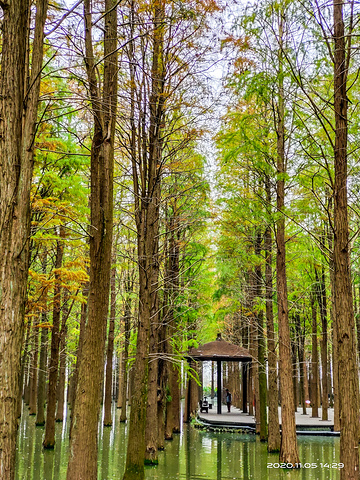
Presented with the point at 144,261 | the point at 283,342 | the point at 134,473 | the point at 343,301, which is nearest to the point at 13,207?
the point at 343,301

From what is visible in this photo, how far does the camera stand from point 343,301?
6477 millimetres

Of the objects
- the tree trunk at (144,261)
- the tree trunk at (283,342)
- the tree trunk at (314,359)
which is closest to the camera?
the tree trunk at (144,261)

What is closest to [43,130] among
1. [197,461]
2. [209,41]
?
[209,41]

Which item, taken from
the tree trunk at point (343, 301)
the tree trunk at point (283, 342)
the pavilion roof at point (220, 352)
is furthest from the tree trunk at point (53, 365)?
the tree trunk at point (343, 301)

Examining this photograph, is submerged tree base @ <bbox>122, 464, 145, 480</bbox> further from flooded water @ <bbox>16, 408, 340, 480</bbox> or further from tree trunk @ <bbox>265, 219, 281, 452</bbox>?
tree trunk @ <bbox>265, 219, 281, 452</bbox>

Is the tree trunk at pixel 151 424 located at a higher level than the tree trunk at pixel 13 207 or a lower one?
lower

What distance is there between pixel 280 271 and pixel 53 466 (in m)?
7.99

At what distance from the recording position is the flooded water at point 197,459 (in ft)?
35.9

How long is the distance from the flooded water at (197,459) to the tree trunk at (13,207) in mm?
7090

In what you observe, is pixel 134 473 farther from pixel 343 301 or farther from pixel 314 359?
pixel 314 359

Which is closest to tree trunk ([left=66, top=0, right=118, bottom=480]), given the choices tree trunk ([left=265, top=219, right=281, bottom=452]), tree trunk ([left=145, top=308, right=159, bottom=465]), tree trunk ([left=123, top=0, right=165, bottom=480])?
tree trunk ([left=123, top=0, right=165, bottom=480])

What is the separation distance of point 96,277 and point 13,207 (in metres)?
1.94

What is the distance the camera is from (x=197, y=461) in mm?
13164

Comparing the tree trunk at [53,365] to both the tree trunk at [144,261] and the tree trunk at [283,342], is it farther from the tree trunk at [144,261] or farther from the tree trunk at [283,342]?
the tree trunk at [283,342]
